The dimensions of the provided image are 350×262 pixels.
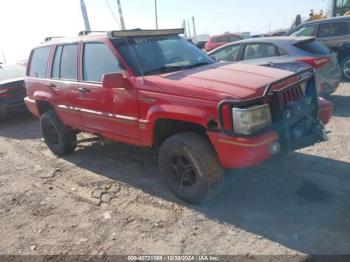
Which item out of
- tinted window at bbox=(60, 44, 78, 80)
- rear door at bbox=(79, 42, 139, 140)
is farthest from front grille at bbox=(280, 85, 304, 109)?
tinted window at bbox=(60, 44, 78, 80)

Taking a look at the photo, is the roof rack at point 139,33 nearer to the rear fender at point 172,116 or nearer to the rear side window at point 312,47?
the rear fender at point 172,116

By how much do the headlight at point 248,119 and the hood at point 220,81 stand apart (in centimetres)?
15

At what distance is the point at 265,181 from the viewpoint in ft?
14.9

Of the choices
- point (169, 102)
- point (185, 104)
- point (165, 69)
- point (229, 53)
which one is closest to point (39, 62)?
point (165, 69)

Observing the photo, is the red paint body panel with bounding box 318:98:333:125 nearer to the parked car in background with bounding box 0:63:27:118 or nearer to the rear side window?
the rear side window

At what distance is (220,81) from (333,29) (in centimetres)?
732

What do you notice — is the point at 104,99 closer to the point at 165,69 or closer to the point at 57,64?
the point at 165,69

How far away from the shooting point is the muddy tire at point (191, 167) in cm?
382

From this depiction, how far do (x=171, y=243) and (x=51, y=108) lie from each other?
3923mm

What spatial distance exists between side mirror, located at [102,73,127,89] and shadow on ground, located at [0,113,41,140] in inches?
172

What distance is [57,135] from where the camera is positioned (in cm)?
631

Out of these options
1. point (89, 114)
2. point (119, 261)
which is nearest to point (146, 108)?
point (89, 114)

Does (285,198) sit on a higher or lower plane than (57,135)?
lower

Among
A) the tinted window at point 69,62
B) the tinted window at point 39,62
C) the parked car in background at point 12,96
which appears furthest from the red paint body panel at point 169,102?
the parked car in background at point 12,96
